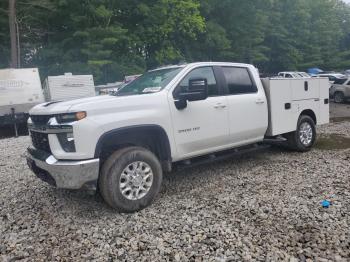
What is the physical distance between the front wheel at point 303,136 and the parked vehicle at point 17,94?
9.27 metres

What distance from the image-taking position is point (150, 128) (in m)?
4.25

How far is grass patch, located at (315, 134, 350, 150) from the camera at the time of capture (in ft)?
24.3

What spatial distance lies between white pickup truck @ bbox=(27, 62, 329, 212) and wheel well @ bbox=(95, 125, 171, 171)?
0.01 m

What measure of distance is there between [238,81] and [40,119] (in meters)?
3.27

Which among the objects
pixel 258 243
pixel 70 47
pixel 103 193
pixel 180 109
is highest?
pixel 70 47

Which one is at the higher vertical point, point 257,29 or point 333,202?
point 257,29

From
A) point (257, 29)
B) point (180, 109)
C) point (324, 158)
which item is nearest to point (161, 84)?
point (180, 109)

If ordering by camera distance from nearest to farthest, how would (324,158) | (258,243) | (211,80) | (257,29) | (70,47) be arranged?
(258,243)
(211,80)
(324,158)
(70,47)
(257,29)

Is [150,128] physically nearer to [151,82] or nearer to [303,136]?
[151,82]

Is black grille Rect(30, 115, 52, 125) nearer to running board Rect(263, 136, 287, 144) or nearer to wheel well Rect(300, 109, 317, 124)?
running board Rect(263, 136, 287, 144)

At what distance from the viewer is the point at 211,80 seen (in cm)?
518

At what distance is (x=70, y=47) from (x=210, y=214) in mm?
20783

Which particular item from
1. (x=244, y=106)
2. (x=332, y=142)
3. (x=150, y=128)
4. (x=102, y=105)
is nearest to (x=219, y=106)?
(x=244, y=106)

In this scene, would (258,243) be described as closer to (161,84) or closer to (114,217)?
(114,217)
